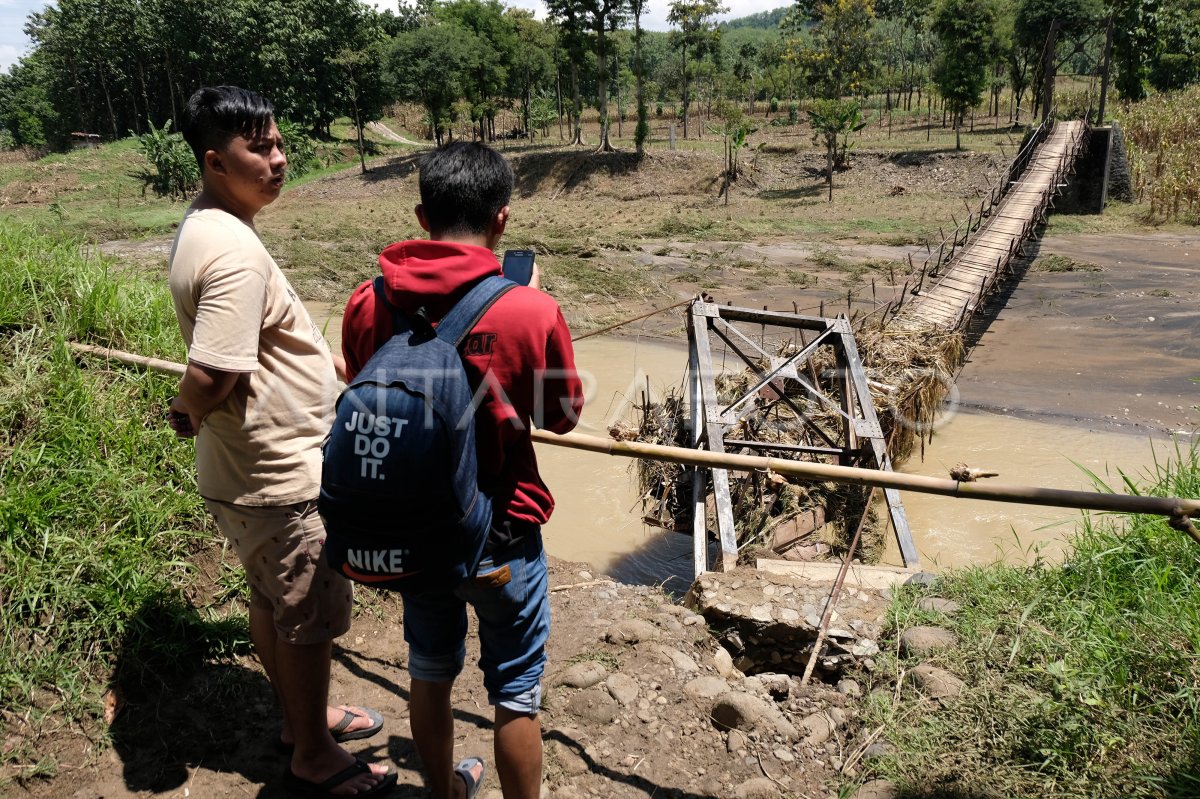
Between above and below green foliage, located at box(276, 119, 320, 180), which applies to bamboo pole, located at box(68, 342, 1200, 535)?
below

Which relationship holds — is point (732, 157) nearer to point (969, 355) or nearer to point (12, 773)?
point (969, 355)

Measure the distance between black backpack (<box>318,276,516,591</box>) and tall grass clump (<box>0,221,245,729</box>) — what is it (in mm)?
1547

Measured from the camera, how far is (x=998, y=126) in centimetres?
3133

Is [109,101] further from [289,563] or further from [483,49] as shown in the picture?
[289,563]

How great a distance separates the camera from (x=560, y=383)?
5.47ft

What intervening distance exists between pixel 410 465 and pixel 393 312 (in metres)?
0.36

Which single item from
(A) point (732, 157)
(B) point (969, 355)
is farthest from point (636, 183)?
(B) point (969, 355)

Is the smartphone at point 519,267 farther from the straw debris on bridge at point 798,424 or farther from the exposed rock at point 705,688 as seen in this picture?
the straw debris on bridge at point 798,424

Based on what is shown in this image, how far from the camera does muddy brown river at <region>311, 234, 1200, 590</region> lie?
700 centimetres

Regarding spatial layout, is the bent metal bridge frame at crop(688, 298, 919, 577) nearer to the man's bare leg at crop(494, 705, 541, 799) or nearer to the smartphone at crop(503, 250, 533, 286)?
the man's bare leg at crop(494, 705, 541, 799)

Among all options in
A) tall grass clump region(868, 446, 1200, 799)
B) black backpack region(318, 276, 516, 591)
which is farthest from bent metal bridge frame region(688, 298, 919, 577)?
black backpack region(318, 276, 516, 591)

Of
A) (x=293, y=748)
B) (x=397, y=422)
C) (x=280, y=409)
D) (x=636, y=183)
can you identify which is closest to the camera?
(x=397, y=422)

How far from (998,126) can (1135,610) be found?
33.6 metres

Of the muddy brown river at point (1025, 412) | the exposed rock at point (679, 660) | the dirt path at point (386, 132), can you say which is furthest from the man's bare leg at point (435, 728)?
the dirt path at point (386, 132)
